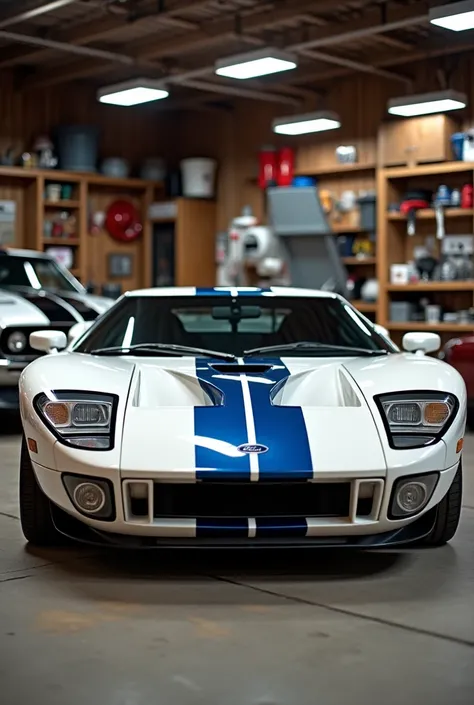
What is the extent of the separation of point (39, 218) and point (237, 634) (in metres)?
9.93

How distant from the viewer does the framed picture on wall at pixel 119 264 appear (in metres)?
13.0

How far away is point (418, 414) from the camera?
3.05m

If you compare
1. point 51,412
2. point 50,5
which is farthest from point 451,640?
point 50,5

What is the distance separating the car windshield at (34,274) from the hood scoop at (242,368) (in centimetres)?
426

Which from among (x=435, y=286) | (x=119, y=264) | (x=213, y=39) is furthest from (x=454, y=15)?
(x=119, y=264)

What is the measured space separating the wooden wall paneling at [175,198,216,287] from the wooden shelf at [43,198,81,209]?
1361 mm

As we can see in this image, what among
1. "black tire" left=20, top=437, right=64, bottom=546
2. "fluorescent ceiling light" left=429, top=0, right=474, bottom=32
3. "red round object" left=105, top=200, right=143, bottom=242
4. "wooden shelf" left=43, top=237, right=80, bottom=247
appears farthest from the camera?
"red round object" left=105, top=200, right=143, bottom=242

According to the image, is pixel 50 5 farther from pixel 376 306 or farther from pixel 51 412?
pixel 51 412

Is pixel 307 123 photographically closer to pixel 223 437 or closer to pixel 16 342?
pixel 16 342

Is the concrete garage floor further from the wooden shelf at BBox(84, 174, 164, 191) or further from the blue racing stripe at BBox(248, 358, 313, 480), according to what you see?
the wooden shelf at BBox(84, 174, 164, 191)

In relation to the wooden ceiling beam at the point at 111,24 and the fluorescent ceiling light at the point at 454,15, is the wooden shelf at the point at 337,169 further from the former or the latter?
the fluorescent ceiling light at the point at 454,15

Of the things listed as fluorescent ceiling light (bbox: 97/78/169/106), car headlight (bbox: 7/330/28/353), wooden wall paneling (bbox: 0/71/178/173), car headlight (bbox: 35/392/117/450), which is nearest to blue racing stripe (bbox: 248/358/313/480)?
car headlight (bbox: 35/392/117/450)

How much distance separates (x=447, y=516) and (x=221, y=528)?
85 centimetres

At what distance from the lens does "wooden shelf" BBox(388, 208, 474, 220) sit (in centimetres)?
1022
